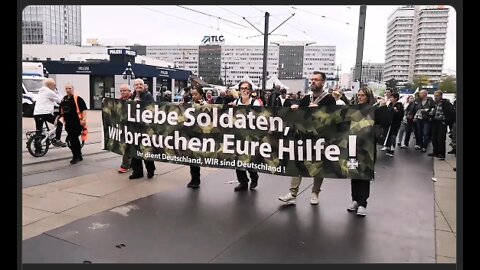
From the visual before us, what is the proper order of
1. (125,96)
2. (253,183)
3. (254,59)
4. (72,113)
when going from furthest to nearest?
(254,59), (72,113), (125,96), (253,183)

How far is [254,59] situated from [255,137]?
240 feet

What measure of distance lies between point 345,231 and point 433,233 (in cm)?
102

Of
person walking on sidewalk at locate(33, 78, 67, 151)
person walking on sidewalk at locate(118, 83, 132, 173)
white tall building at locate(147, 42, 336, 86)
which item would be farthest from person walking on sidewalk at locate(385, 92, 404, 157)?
white tall building at locate(147, 42, 336, 86)

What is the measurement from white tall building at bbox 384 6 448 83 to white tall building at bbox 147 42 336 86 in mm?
8705

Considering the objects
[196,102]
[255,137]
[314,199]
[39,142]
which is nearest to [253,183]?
[314,199]

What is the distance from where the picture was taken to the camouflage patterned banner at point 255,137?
5.03 metres

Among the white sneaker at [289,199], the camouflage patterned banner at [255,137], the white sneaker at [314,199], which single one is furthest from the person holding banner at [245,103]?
the white sneaker at [314,199]

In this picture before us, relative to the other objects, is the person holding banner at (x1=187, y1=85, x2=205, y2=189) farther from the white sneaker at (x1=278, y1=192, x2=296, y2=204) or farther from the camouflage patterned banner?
the white sneaker at (x1=278, y1=192, x2=296, y2=204)

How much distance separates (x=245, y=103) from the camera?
609cm

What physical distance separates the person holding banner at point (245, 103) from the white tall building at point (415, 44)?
2327 centimetres

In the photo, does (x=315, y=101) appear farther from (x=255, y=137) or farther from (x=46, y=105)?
(x=46, y=105)

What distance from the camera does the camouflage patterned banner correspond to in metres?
5.03
